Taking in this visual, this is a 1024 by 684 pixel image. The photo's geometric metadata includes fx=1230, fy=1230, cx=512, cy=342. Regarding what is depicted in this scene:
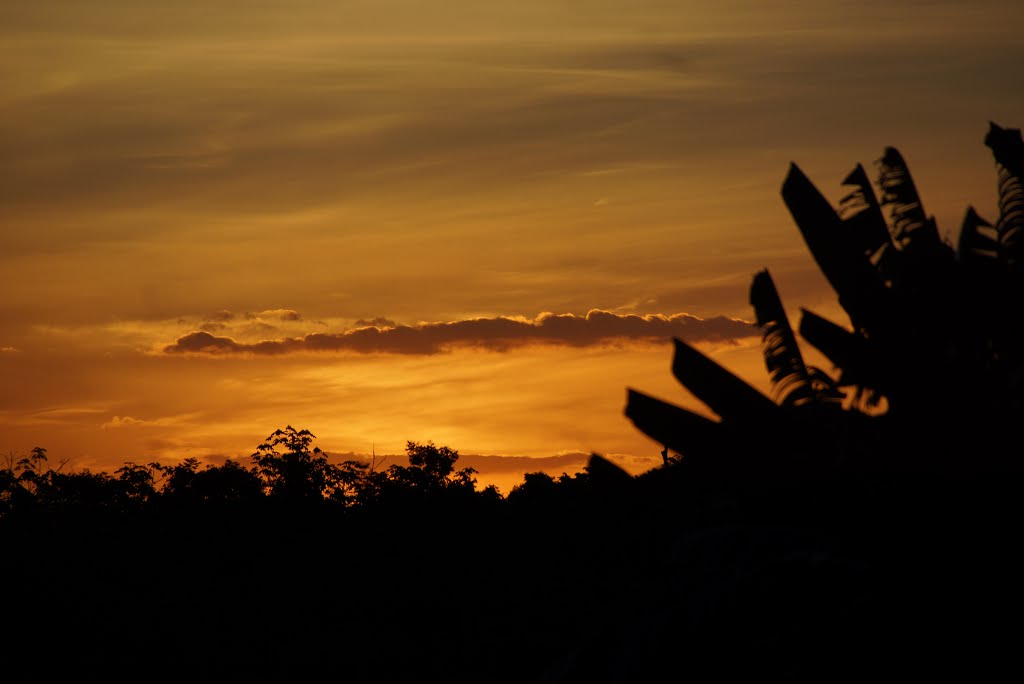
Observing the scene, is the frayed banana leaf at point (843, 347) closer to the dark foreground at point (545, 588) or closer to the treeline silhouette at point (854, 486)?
the treeline silhouette at point (854, 486)

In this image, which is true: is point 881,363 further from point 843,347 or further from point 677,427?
point 677,427

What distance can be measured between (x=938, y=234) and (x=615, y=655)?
6251 millimetres

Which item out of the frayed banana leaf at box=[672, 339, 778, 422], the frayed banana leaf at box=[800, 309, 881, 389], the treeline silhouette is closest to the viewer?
the treeline silhouette

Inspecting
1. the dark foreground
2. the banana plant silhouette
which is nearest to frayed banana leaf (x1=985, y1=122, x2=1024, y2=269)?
the banana plant silhouette

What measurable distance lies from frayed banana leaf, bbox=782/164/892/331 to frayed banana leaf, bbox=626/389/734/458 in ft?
6.47

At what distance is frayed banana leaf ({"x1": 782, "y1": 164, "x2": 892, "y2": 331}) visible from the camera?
13016mm

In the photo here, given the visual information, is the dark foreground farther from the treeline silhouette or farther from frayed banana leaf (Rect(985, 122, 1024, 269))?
frayed banana leaf (Rect(985, 122, 1024, 269))

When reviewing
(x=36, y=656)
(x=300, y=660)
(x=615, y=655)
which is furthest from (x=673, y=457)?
(x=36, y=656)

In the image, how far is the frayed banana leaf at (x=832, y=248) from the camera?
13.0 metres

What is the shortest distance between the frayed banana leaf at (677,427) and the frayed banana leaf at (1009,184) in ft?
13.7

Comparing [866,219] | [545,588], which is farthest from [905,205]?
[545,588]

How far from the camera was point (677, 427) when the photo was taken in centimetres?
1288

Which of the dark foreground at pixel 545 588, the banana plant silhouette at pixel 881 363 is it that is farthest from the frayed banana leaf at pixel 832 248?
the dark foreground at pixel 545 588

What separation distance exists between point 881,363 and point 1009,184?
137 inches
